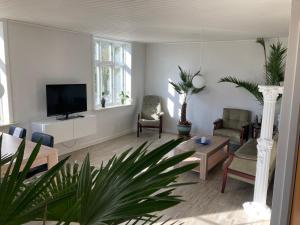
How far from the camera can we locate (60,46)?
4.61m

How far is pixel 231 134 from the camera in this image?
5.22 metres

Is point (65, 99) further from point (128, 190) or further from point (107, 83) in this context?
point (128, 190)

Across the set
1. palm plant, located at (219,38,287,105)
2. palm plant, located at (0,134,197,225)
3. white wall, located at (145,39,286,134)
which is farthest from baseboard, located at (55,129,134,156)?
palm plant, located at (0,134,197,225)

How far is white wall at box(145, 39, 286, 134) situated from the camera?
5.58 metres

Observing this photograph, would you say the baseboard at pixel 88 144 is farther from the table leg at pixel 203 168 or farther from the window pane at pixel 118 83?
the table leg at pixel 203 168

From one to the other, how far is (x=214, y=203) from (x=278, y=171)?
4.52 feet

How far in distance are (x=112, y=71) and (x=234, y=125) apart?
3145 mm

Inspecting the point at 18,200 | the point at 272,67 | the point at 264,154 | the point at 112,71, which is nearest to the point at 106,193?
the point at 18,200

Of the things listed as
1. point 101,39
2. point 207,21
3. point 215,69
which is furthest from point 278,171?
point 101,39

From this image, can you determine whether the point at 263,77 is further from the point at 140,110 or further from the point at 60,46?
the point at 60,46

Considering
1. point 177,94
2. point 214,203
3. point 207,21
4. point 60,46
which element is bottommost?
point 214,203

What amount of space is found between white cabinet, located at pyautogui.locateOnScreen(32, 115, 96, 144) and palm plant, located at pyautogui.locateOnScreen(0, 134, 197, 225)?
3.60 meters

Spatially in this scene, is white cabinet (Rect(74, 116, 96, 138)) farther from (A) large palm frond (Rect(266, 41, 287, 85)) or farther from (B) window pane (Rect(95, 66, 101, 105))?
(A) large palm frond (Rect(266, 41, 287, 85))

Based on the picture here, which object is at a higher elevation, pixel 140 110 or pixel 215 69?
pixel 215 69
